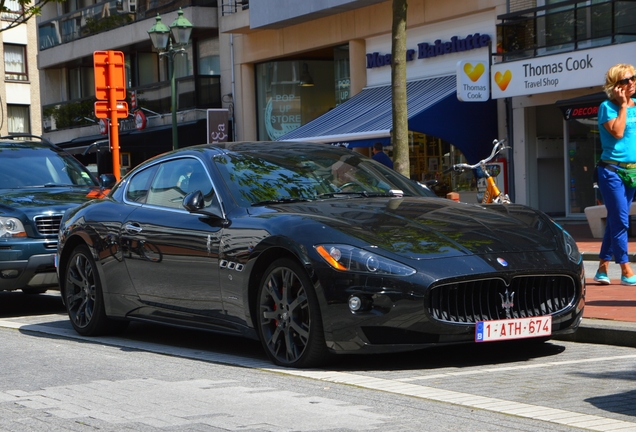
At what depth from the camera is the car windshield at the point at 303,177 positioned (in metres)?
7.69

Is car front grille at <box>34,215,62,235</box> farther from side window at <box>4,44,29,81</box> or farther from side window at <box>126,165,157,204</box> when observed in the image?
side window at <box>4,44,29,81</box>

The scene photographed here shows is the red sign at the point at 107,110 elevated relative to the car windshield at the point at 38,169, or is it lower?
elevated

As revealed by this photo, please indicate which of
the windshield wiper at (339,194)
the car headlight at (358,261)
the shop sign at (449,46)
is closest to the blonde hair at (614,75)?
the windshield wiper at (339,194)

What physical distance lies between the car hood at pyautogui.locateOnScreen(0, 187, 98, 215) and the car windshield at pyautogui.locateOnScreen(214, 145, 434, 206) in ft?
11.8

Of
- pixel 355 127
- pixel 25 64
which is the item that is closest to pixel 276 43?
pixel 355 127

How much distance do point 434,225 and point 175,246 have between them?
1.97m

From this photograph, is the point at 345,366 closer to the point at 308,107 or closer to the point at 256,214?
the point at 256,214

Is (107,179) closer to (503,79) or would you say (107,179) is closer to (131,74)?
(503,79)

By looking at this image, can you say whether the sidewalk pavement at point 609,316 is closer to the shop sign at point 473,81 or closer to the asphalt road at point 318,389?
the asphalt road at point 318,389

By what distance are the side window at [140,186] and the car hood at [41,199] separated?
2282 millimetres

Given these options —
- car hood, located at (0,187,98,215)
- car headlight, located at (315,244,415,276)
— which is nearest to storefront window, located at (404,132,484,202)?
car hood, located at (0,187,98,215)

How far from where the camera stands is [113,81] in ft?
56.6

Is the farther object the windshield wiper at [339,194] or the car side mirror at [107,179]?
the car side mirror at [107,179]

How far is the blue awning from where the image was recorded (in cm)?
2233
